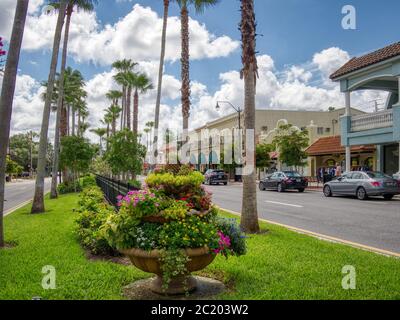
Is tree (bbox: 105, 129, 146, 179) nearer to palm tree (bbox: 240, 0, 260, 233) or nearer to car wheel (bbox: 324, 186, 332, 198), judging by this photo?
car wheel (bbox: 324, 186, 332, 198)

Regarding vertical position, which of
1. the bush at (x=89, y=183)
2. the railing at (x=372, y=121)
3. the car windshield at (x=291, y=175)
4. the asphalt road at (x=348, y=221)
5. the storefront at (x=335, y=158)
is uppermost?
the railing at (x=372, y=121)

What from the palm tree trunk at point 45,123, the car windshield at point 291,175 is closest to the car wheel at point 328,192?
the car windshield at point 291,175

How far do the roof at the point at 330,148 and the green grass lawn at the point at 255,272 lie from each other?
27250mm

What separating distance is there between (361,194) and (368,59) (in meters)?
9.84

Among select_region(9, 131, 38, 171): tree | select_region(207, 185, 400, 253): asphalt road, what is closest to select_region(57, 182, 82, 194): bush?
select_region(207, 185, 400, 253): asphalt road

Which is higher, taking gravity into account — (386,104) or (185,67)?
(185,67)

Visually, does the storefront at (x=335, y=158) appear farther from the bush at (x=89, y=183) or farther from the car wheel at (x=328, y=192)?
the bush at (x=89, y=183)

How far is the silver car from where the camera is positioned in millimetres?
19469

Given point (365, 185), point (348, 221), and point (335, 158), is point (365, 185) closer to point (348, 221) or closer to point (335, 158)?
point (348, 221)

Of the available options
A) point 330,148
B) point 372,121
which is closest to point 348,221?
point 372,121

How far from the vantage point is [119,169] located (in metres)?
26.6

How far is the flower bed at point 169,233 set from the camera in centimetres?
461

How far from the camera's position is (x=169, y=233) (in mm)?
4727
